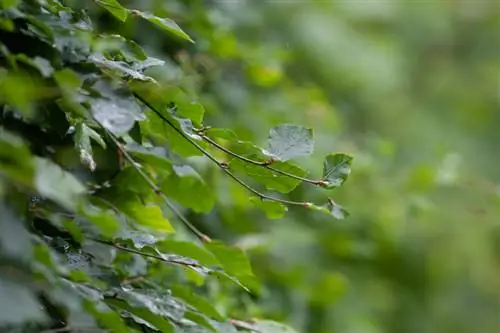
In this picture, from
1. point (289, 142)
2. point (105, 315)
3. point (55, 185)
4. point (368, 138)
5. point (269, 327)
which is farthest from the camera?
point (368, 138)

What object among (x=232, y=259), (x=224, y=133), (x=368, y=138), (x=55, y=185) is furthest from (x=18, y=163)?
(x=368, y=138)

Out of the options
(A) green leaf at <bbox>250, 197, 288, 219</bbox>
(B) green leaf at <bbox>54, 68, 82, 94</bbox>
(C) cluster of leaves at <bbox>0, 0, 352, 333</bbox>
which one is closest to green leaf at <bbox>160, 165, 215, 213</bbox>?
(C) cluster of leaves at <bbox>0, 0, 352, 333</bbox>

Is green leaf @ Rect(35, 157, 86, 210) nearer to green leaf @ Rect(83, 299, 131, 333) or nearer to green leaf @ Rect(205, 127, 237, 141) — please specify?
green leaf @ Rect(83, 299, 131, 333)

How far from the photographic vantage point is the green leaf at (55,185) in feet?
1.73

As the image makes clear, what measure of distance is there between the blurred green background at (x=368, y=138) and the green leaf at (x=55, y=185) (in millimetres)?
728

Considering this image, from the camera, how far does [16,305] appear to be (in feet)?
1.78

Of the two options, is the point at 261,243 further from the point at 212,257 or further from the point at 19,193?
the point at 19,193

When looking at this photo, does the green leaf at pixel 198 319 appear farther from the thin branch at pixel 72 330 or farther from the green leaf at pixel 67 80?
the green leaf at pixel 67 80

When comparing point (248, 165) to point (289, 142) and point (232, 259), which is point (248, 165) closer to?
point (289, 142)

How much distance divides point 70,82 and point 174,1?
43.7 inches

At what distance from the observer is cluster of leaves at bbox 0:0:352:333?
1.84ft

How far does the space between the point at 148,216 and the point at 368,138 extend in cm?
150

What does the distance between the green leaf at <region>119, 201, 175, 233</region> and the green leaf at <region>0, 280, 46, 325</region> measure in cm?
30

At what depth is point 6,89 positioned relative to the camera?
20.9 inches
